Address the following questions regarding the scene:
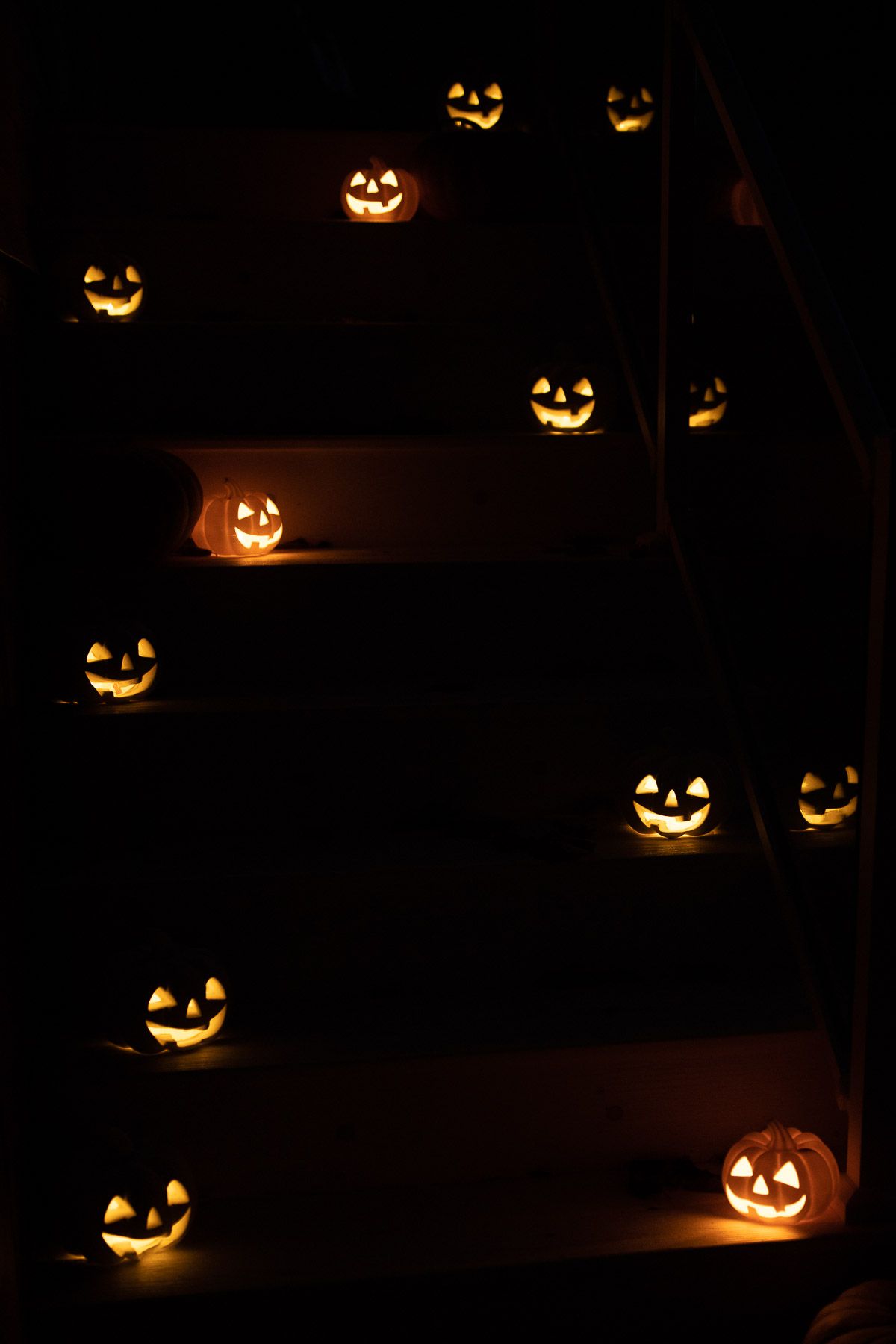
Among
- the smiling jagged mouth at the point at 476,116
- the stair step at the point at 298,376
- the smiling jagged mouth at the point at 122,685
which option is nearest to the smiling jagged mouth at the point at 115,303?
the stair step at the point at 298,376

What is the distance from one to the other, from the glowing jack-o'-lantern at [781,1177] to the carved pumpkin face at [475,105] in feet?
9.47

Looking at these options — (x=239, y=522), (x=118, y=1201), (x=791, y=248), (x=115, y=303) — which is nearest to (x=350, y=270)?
(x=115, y=303)

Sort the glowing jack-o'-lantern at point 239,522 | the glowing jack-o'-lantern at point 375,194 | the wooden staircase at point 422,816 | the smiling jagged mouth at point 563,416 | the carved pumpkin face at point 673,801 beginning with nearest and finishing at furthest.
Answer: the wooden staircase at point 422,816, the carved pumpkin face at point 673,801, the glowing jack-o'-lantern at point 239,522, the smiling jagged mouth at point 563,416, the glowing jack-o'-lantern at point 375,194

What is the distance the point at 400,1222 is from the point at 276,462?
58.6 inches

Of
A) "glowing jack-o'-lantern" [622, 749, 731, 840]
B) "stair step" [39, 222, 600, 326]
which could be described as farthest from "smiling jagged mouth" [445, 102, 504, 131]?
"glowing jack-o'-lantern" [622, 749, 731, 840]

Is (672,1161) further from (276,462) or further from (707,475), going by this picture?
(276,462)

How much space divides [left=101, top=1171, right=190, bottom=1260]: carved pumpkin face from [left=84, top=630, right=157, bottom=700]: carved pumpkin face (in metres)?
0.81

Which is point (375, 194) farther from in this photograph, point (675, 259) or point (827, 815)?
point (827, 815)

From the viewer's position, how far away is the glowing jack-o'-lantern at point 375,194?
10.2ft

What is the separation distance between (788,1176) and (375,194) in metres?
2.48

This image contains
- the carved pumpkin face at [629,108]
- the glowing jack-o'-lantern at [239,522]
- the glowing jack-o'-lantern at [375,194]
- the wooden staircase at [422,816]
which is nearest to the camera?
the wooden staircase at [422,816]

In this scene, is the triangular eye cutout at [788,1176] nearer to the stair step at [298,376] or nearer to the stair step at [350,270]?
the stair step at [298,376]

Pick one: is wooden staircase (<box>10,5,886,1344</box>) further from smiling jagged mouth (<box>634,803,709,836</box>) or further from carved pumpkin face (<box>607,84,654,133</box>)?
carved pumpkin face (<box>607,84,654,133</box>)

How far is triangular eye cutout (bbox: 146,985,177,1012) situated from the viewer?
167cm
